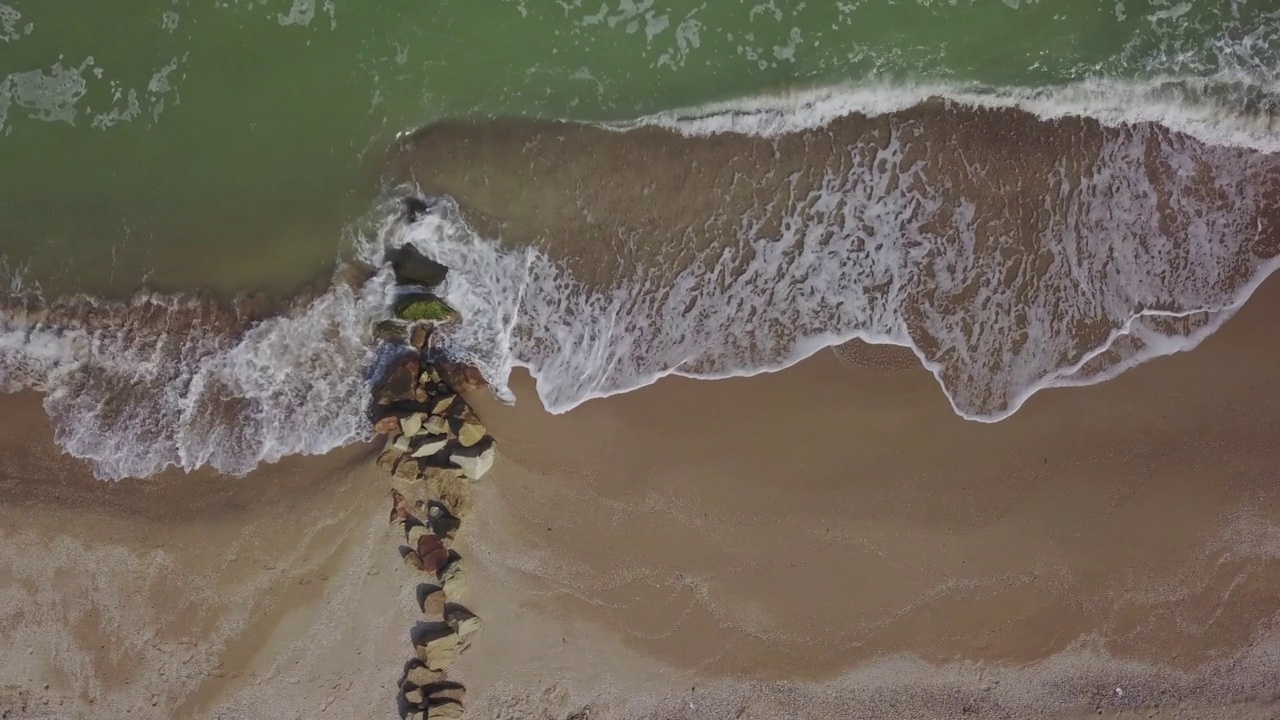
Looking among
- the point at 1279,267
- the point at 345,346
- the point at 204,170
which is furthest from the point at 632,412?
the point at 1279,267

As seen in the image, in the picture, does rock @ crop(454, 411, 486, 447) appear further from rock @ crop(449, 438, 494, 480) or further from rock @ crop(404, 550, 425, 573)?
rock @ crop(404, 550, 425, 573)

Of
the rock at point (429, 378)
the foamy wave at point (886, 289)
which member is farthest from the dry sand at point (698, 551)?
the rock at point (429, 378)

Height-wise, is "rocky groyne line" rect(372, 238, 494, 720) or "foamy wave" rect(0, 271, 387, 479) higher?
"foamy wave" rect(0, 271, 387, 479)

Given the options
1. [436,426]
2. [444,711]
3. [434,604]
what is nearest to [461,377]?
[436,426]

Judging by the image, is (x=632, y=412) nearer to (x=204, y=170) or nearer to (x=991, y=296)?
(x=991, y=296)

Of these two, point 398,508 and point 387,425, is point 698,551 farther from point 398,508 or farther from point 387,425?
point 387,425

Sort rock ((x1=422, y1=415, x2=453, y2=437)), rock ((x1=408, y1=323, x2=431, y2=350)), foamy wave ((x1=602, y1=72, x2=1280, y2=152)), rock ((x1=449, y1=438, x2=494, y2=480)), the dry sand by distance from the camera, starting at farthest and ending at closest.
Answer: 1. foamy wave ((x1=602, y1=72, x2=1280, y2=152))
2. rock ((x1=408, y1=323, x2=431, y2=350))
3. the dry sand
4. rock ((x1=422, y1=415, x2=453, y2=437))
5. rock ((x1=449, y1=438, x2=494, y2=480))

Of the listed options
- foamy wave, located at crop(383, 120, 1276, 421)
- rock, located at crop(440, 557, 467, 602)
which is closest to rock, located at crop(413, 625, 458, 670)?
rock, located at crop(440, 557, 467, 602)
